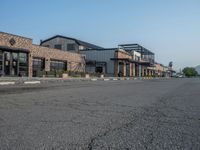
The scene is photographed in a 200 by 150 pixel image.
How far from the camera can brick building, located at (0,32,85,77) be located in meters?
30.9

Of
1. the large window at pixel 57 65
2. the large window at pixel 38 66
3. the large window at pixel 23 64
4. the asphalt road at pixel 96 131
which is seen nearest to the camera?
the asphalt road at pixel 96 131

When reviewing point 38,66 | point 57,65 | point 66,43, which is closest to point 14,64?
point 38,66

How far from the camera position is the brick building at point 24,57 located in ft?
101

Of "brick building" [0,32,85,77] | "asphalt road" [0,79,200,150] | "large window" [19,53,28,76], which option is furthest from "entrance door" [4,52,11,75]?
"asphalt road" [0,79,200,150]

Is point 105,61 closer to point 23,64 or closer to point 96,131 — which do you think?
point 23,64

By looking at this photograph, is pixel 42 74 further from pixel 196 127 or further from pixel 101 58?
pixel 196 127

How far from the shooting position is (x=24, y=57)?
1348 inches

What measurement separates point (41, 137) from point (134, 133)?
1.63 m

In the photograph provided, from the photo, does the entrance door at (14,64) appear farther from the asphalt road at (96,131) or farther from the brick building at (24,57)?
the asphalt road at (96,131)

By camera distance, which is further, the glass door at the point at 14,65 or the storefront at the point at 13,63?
the glass door at the point at 14,65

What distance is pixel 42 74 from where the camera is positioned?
36.3 meters

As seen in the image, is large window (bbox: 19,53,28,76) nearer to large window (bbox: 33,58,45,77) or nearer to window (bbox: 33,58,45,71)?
large window (bbox: 33,58,45,77)

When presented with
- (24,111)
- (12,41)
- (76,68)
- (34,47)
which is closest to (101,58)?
(76,68)

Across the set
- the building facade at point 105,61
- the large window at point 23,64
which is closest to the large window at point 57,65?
the large window at point 23,64
